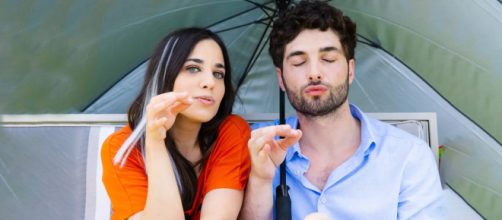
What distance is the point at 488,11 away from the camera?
212 cm

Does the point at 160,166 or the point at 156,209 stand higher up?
the point at 160,166

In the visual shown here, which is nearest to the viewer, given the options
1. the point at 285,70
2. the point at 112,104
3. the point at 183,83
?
the point at 183,83

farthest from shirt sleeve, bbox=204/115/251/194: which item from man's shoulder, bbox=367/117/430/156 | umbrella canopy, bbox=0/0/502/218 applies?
umbrella canopy, bbox=0/0/502/218

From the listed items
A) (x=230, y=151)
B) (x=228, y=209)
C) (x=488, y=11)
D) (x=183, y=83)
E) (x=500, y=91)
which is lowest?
(x=228, y=209)

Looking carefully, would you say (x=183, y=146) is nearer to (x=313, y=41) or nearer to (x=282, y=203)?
(x=282, y=203)

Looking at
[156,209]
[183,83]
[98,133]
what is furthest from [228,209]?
[98,133]

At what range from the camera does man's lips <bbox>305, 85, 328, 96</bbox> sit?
75.1 inches

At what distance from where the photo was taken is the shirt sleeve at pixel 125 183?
1.69m

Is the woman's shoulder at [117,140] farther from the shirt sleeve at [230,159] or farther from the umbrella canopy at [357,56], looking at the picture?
the umbrella canopy at [357,56]

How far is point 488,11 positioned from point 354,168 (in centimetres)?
95

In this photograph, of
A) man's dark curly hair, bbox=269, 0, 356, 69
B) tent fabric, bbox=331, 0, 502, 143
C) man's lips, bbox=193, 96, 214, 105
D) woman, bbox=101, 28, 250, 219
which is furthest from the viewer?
tent fabric, bbox=331, 0, 502, 143

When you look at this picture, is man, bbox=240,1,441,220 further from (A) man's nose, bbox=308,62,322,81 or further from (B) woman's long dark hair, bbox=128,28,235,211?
(B) woman's long dark hair, bbox=128,28,235,211

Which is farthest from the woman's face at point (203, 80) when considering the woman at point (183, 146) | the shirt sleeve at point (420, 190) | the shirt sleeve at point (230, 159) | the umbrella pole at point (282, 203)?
the shirt sleeve at point (420, 190)

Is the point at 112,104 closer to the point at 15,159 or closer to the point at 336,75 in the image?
the point at 15,159
